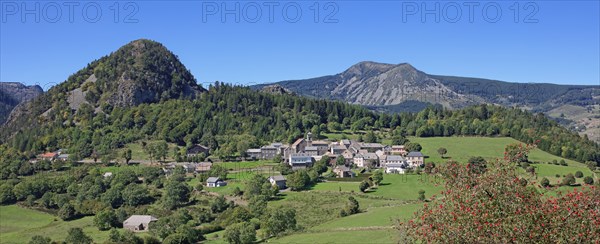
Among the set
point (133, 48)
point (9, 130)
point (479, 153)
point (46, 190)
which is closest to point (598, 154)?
point (479, 153)

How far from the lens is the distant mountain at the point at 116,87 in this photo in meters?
151

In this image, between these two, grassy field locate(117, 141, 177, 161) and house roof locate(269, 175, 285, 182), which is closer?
house roof locate(269, 175, 285, 182)

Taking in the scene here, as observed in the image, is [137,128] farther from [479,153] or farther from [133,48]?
[479,153]

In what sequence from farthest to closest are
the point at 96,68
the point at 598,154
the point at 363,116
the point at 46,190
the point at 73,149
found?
1. the point at 96,68
2. the point at 363,116
3. the point at 73,149
4. the point at 598,154
5. the point at 46,190

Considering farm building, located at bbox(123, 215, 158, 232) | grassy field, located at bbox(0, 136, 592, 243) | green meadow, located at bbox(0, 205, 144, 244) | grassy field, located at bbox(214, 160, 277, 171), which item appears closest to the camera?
grassy field, located at bbox(0, 136, 592, 243)

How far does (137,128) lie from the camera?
13175 centimetres

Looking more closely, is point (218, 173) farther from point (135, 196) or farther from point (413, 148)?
point (413, 148)

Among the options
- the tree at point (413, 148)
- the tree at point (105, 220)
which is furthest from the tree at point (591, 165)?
the tree at point (105, 220)

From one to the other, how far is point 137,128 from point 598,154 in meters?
108

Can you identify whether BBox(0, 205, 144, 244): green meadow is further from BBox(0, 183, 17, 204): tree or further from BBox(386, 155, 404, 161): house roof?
BBox(386, 155, 404, 161): house roof

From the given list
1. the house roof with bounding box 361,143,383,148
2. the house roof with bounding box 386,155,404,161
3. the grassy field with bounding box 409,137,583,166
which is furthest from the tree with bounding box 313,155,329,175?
the grassy field with bounding box 409,137,583,166

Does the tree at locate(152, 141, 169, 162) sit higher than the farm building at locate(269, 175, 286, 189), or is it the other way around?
the tree at locate(152, 141, 169, 162)

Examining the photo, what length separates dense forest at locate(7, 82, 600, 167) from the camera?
116000 mm

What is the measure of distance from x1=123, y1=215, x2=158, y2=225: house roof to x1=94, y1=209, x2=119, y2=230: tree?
1987 mm
